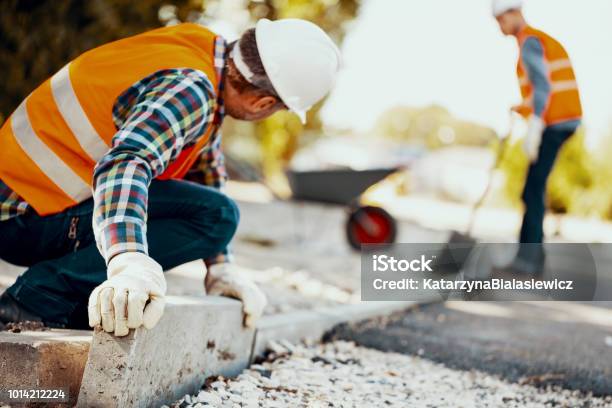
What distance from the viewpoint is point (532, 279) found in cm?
463

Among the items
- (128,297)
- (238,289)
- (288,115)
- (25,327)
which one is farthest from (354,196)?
(288,115)

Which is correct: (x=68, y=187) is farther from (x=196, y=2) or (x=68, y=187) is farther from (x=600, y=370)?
(x=196, y=2)

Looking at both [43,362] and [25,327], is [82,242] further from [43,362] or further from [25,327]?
[43,362]

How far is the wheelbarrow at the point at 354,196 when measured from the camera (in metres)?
7.02

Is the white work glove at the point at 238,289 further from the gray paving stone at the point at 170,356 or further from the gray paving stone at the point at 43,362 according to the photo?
the gray paving stone at the point at 43,362

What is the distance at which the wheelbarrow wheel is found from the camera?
701 cm

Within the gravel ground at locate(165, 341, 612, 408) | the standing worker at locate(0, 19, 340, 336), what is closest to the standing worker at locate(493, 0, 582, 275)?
the gravel ground at locate(165, 341, 612, 408)

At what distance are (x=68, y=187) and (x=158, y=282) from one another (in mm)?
627

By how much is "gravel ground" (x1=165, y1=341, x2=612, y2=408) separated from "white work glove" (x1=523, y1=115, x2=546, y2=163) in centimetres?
172

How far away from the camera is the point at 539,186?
4.20m

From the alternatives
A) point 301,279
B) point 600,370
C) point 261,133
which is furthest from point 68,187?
point 261,133

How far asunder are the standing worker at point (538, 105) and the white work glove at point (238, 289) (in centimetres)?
231

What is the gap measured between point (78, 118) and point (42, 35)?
433cm

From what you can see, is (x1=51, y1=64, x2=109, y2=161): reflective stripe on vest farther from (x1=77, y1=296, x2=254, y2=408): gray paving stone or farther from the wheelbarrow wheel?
the wheelbarrow wheel
